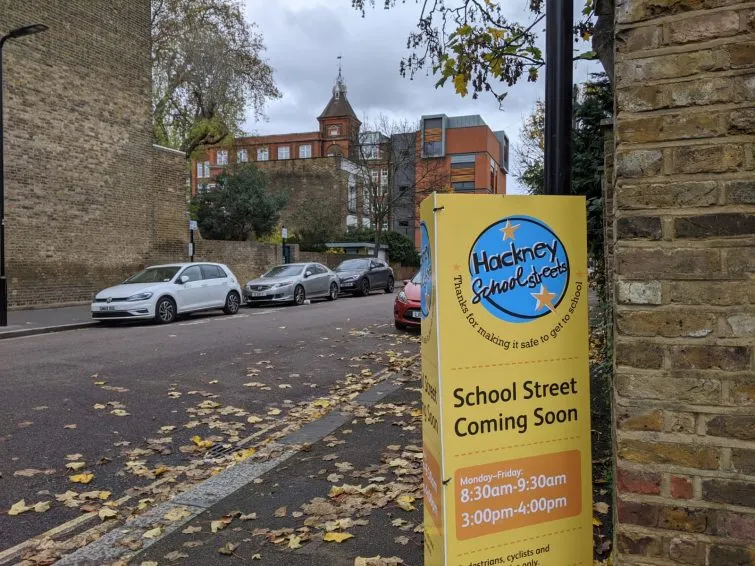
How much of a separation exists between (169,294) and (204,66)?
17.6 meters

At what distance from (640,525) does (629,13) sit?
1.62 metres

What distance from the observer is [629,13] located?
6.41 feet

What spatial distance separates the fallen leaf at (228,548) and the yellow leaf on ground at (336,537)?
0.49 m

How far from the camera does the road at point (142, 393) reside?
15.1 ft

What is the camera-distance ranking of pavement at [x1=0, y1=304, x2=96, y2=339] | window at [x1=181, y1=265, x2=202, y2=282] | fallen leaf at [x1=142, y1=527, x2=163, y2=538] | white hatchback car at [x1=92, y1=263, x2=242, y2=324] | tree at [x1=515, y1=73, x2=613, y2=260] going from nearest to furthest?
1. fallen leaf at [x1=142, y1=527, x2=163, y2=538]
2. tree at [x1=515, y1=73, x2=613, y2=260]
3. pavement at [x1=0, y1=304, x2=96, y2=339]
4. white hatchback car at [x1=92, y1=263, x2=242, y2=324]
5. window at [x1=181, y1=265, x2=202, y2=282]

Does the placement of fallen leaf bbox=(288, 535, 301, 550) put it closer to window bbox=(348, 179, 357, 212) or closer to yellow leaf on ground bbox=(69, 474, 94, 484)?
yellow leaf on ground bbox=(69, 474, 94, 484)

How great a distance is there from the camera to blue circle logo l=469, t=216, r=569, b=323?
7.34 feet

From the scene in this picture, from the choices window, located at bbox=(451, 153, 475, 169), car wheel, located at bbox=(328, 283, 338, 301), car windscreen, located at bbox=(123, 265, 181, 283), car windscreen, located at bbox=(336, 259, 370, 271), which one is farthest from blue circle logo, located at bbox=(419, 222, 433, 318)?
window, located at bbox=(451, 153, 475, 169)

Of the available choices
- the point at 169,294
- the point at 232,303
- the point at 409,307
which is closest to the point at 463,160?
the point at 232,303

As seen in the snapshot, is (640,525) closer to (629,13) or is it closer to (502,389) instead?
(502,389)

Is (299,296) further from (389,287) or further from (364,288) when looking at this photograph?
(389,287)

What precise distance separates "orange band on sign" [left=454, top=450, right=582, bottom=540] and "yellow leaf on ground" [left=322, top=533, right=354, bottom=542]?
139 centimetres

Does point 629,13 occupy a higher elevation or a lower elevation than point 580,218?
higher

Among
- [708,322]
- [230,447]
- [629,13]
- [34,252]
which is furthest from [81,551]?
[34,252]
